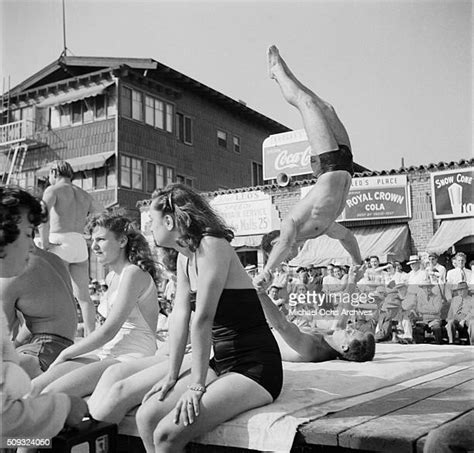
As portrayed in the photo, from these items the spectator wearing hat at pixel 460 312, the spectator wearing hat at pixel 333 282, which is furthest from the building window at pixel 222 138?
the spectator wearing hat at pixel 460 312

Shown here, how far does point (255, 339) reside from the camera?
8.03 ft

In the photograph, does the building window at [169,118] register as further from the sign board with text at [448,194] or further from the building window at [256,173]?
the sign board with text at [448,194]

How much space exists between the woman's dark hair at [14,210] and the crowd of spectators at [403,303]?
5804 mm

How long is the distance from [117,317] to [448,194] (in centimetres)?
1239

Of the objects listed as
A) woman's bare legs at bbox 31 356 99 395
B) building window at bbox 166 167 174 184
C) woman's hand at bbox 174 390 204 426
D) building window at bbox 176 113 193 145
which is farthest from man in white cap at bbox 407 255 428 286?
building window at bbox 176 113 193 145

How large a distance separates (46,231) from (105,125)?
15.1 meters

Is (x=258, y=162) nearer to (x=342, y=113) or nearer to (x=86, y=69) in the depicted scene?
(x=86, y=69)

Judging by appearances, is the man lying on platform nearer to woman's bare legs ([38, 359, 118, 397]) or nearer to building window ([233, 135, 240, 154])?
woman's bare legs ([38, 359, 118, 397])

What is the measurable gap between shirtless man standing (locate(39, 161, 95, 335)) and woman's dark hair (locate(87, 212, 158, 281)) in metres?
1.87

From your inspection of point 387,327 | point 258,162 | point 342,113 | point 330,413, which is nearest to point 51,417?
point 330,413

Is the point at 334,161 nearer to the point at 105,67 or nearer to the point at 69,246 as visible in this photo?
the point at 69,246

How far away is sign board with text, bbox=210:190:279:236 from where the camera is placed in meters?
16.8

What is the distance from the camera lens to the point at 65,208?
550 cm

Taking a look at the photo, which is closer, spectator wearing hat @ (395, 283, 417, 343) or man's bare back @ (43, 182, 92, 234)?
man's bare back @ (43, 182, 92, 234)
